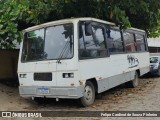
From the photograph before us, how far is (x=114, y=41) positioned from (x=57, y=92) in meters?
3.80

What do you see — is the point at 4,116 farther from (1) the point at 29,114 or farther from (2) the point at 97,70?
(2) the point at 97,70

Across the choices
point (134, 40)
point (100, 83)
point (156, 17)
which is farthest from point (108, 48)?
point (156, 17)

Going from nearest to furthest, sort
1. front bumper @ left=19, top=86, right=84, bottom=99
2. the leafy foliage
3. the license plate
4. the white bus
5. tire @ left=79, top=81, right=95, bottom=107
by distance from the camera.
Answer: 1. front bumper @ left=19, top=86, right=84, bottom=99
2. the white bus
3. the license plate
4. tire @ left=79, top=81, right=95, bottom=107
5. the leafy foliage

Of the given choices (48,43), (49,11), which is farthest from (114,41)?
(48,43)

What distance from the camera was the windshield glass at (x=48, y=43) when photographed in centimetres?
952

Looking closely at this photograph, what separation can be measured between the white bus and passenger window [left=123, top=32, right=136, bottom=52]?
7.26 ft

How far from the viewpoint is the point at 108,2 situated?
11.8 metres

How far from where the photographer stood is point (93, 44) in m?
10.2

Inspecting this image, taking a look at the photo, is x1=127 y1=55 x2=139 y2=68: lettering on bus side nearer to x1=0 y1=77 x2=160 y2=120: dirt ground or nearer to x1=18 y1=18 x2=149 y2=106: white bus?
x1=0 y1=77 x2=160 y2=120: dirt ground

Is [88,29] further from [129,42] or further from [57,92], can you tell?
[129,42]

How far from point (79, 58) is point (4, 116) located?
8.80 feet

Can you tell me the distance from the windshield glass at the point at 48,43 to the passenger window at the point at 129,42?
433 centimetres

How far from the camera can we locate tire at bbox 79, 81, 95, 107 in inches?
380

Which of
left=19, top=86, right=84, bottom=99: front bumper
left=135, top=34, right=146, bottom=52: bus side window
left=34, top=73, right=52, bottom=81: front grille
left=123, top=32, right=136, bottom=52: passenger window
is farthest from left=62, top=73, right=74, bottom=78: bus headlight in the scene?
left=135, top=34, right=146, bottom=52: bus side window
